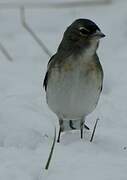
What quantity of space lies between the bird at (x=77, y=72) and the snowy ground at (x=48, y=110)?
22 cm

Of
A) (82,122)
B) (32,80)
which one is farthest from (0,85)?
(82,122)

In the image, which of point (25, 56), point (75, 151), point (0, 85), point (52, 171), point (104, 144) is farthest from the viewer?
point (25, 56)

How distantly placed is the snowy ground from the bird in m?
0.22

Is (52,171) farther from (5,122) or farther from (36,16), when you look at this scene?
(36,16)

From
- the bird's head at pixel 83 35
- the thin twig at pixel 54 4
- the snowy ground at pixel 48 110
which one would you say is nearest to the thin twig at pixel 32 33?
the snowy ground at pixel 48 110

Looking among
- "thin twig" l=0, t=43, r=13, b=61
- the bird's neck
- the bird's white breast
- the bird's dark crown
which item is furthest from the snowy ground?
the bird's dark crown

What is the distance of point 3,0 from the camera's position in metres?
8.67

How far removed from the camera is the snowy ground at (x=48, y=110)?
12.8 ft

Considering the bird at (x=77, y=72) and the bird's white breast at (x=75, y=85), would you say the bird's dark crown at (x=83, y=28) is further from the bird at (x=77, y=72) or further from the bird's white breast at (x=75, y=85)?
the bird's white breast at (x=75, y=85)

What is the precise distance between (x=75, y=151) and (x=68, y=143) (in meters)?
0.24

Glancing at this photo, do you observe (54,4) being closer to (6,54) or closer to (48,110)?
(6,54)

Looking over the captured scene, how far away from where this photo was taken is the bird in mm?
A: 4410

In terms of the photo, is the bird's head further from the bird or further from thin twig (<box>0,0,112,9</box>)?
thin twig (<box>0,0,112,9</box>)

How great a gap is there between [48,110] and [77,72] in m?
1.27
